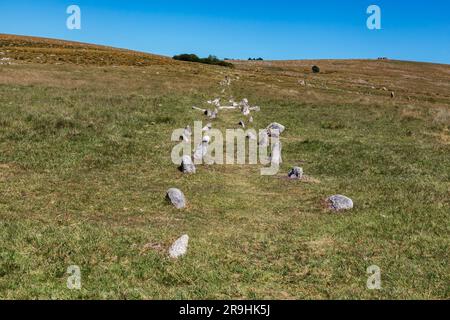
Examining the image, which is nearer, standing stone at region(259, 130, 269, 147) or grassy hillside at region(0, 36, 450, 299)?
grassy hillside at region(0, 36, 450, 299)

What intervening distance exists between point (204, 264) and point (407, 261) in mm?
5049

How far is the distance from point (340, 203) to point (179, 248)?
658cm

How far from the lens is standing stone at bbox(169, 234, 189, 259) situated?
36.2 ft

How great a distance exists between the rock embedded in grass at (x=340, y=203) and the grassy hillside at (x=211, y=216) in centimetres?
34

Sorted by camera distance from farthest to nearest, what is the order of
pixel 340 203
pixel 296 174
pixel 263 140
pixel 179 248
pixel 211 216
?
pixel 263 140, pixel 296 174, pixel 340 203, pixel 211 216, pixel 179 248

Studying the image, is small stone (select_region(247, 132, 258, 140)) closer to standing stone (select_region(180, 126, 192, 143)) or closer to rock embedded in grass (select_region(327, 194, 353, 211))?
standing stone (select_region(180, 126, 192, 143))

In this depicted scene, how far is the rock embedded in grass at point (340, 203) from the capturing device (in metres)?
15.3

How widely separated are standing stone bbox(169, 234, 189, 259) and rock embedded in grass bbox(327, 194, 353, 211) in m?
6.09

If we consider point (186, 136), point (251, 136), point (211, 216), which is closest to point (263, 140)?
Result: point (251, 136)

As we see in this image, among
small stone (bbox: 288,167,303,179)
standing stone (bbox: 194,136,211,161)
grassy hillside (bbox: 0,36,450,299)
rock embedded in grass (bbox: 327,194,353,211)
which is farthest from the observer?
standing stone (bbox: 194,136,211,161)

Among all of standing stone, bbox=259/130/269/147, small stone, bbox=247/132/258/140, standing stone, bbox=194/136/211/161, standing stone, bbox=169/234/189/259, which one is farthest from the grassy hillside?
small stone, bbox=247/132/258/140

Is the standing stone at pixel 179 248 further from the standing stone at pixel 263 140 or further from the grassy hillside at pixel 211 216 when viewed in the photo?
the standing stone at pixel 263 140

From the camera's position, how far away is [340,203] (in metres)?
15.4

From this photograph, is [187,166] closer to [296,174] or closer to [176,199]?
[176,199]
